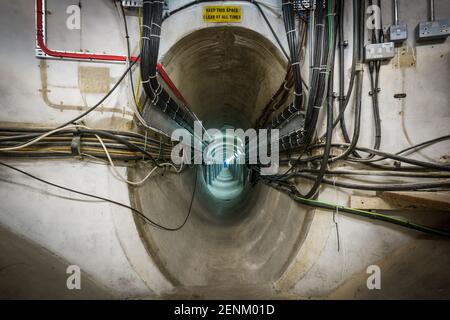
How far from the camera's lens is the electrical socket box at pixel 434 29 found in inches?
74.3

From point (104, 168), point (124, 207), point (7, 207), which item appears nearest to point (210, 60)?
point (104, 168)

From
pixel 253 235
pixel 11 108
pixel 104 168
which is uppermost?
pixel 11 108

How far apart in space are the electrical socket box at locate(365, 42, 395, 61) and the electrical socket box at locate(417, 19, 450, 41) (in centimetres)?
29

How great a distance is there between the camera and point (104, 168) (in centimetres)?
207

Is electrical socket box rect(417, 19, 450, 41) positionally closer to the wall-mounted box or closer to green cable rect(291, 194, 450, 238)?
green cable rect(291, 194, 450, 238)

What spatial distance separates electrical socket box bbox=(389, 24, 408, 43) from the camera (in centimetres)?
194

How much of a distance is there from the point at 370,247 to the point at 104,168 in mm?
2895

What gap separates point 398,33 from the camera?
196 centimetres

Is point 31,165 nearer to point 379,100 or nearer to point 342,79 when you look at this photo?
point 342,79

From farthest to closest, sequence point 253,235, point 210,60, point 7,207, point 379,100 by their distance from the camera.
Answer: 1. point 253,235
2. point 210,60
3. point 379,100
4. point 7,207

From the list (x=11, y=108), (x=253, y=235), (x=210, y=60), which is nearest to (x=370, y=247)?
(x=253, y=235)

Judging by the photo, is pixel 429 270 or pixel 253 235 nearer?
pixel 429 270
